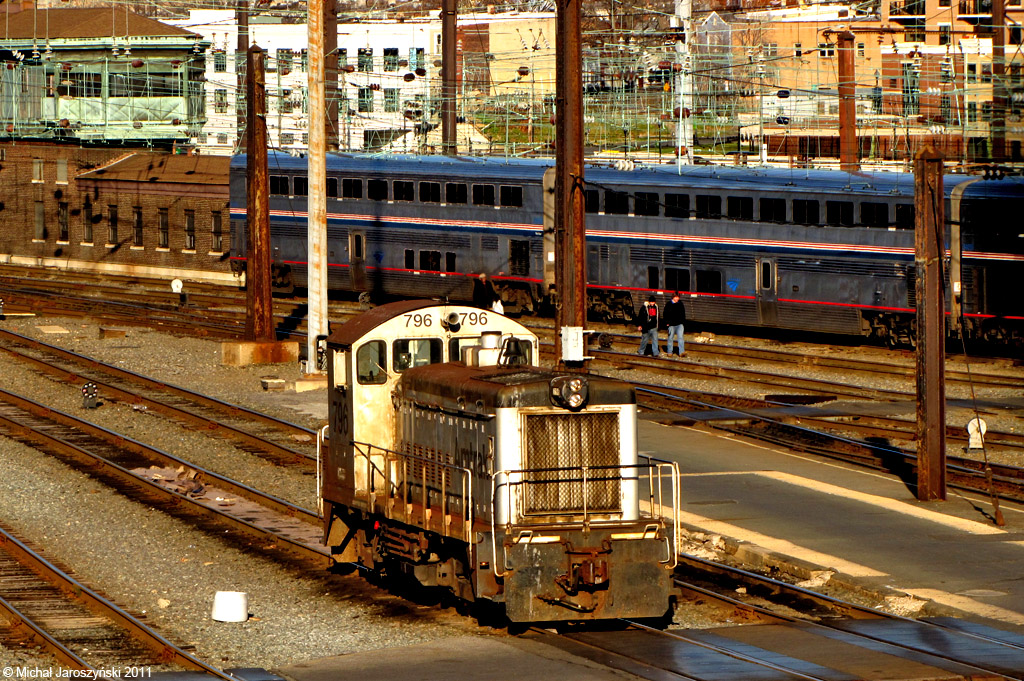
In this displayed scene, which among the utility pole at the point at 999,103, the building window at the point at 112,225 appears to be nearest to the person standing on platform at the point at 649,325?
the utility pole at the point at 999,103

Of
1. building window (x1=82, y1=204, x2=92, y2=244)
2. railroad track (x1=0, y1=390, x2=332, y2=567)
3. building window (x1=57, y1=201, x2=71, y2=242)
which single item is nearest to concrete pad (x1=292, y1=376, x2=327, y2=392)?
railroad track (x1=0, y1=390, x2=332, y2=567)

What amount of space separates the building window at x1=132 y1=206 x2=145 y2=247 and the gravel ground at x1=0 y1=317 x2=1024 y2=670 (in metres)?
30.4

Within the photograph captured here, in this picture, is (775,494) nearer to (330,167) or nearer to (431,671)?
(431,671)

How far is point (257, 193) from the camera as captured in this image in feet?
102

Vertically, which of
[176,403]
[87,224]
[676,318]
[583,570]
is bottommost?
[176,403]

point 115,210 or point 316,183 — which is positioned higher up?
point 316,183

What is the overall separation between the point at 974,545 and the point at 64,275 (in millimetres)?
43871

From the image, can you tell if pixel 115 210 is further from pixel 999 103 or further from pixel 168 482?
→ pixel 168 482

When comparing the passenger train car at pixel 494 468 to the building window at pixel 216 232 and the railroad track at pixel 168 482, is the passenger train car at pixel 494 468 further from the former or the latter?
the building window at pixel 216 232

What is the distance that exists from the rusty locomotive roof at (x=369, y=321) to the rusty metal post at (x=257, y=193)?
56.6ft

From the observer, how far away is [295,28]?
98688 millimetres

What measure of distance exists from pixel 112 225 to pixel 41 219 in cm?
526

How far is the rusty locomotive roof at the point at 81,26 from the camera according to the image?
6656cm

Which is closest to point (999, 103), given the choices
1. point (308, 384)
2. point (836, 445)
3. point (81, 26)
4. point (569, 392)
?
point (81, 26)
